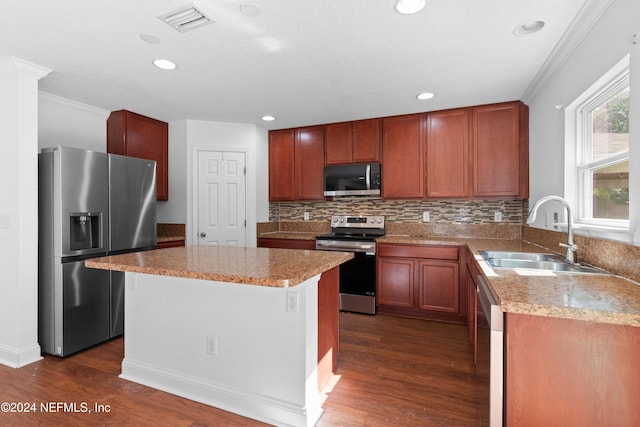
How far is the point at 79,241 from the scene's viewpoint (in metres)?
2.72

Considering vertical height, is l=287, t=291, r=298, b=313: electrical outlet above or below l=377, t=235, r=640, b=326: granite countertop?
below

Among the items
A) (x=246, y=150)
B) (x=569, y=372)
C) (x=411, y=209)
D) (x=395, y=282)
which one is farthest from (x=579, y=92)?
(x=246, y=150)

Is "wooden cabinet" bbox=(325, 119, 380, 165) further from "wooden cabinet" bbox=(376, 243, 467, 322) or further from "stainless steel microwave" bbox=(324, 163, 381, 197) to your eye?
"wooden cabinet" bbox=(376, 243, 467, 322)

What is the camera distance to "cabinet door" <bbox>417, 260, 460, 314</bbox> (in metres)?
3.31

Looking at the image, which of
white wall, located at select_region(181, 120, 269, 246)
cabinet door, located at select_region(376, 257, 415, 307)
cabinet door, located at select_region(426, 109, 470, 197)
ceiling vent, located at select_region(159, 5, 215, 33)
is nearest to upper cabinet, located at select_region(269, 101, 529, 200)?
cabinet door, located at select_region(426, 109, 470, 197)

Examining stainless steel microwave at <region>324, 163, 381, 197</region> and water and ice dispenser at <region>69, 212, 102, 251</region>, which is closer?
water and ice dispenser at <region>69, 212, 102, 251</region>

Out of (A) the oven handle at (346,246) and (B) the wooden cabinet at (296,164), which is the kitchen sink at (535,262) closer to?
(A) the oven handle at (346,246)

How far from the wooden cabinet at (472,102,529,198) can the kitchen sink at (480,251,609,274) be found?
1.15m

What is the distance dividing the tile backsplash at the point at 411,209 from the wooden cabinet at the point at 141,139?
4.91 ft

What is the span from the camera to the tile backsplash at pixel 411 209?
3.65 metres

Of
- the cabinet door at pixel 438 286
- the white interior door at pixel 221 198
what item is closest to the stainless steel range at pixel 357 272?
the cabinet door at pixel 438 286

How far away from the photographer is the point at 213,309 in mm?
1985

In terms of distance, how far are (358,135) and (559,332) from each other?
3.21 m

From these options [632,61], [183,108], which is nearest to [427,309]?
[632,61]
